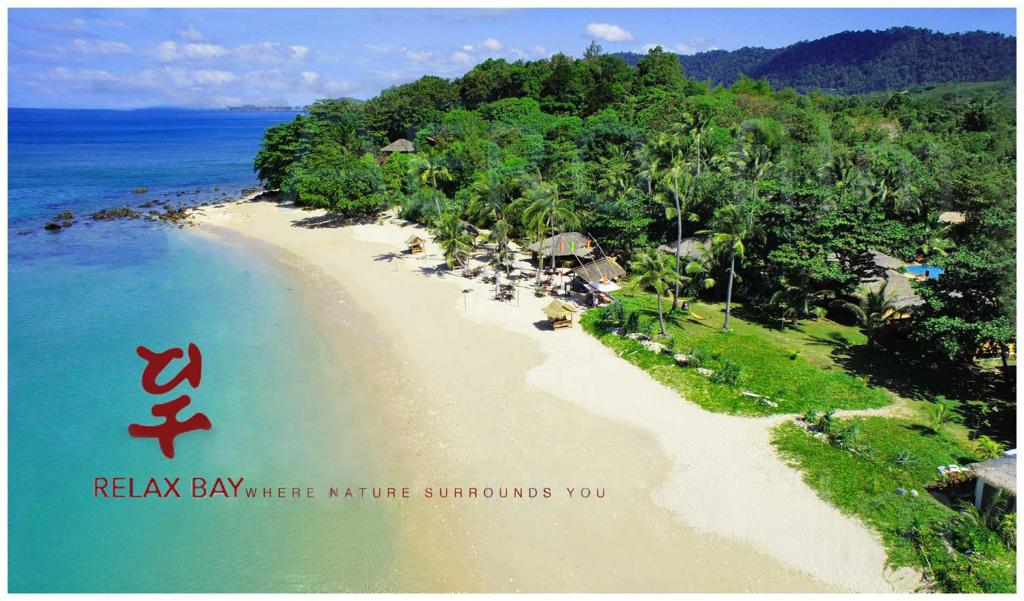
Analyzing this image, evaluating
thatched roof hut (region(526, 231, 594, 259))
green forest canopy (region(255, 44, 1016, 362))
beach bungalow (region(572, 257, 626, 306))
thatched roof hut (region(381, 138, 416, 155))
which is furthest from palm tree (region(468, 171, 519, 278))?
thatched roof hut (region(381, 138, 416, 155))

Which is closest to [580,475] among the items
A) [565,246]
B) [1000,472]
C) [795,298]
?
[1000,472]

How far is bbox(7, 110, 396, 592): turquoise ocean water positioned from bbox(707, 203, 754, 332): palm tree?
16.0 meters

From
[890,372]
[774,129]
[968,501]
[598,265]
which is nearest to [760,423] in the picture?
[968,501]

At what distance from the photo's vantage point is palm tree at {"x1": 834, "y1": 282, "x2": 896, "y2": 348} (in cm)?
2391

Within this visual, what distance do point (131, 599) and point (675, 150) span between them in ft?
124

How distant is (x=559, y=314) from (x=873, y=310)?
13.4m

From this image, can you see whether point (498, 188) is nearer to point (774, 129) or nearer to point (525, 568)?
point (774, 129)

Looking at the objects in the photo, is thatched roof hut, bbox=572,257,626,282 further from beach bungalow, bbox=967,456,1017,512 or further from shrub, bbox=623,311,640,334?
beach bungalow, bbox=967,456,1017,512

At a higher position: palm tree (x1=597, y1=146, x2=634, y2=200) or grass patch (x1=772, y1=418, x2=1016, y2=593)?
palm tree (x1=597, y1=146, x2=634, y2=200)

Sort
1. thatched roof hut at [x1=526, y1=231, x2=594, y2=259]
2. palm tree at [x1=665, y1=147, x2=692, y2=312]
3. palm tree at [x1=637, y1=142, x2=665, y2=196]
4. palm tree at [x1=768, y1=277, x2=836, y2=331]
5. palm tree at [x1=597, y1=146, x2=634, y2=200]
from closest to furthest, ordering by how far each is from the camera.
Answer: palm tree at [x1=768, y1=277, x2=836, y2=331]
palm tree at [x1=665, y1=147, x2=692, y2=312]
thatched roof hut at [x1=526, y1=231, x2=594, y2=259]
palm tree at [x1=597, y1=146, x2=634, y2=200]
palm tree at [x1=637, y1=142, x2=665, y2=196]

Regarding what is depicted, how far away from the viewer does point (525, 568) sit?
43.8 ft

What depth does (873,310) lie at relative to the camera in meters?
24.8

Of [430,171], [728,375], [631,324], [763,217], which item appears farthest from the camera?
[430,171]

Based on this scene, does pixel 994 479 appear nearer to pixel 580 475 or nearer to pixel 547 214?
pixel 580 475
